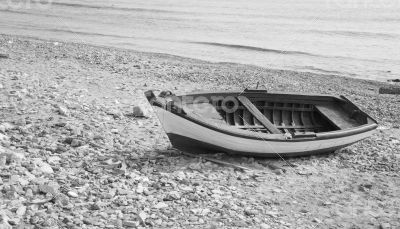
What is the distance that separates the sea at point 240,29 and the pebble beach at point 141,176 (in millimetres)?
13021

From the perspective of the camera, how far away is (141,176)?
8156mm

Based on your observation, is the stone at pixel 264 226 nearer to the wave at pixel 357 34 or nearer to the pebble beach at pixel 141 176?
the pebble beach at pixel 141 176

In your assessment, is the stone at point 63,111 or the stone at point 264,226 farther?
the stone at point 63,111

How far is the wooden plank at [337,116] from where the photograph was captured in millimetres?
10570

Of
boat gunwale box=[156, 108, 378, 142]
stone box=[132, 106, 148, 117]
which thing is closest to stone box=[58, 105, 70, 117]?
stone box=[132, 106, 148, 117]

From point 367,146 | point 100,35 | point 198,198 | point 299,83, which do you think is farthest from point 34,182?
point 100,35

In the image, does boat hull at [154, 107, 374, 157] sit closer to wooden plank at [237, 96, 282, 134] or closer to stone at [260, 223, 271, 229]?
wooden plank at [237, 96, 282, 134]

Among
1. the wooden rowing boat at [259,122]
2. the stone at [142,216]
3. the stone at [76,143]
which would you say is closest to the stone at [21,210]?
→ the stone at [142,216]

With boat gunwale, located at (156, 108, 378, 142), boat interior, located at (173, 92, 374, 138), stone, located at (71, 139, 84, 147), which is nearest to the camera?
boat gunwale, located at (156, 108, 378, 142)

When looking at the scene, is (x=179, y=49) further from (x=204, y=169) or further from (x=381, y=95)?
(x=204, y=169)

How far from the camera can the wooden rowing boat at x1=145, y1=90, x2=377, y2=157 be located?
874 cm

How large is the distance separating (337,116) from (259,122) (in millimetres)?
1930

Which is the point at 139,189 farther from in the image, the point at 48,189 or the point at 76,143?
the point at 76,143

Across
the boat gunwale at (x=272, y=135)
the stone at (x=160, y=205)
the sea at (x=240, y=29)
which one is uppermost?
the sea at (x=240, y=29)
